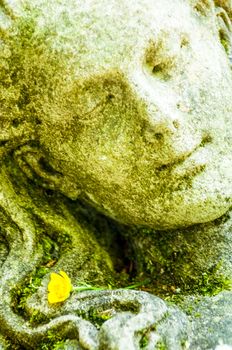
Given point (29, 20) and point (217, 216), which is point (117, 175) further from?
point (29, 20)

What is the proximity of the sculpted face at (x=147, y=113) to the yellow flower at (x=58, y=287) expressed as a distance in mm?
298

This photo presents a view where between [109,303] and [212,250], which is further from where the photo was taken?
[212,250]

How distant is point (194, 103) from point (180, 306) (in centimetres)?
62

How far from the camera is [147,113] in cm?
138

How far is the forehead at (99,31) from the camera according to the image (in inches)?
52.2

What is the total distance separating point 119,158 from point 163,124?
6.7 inches

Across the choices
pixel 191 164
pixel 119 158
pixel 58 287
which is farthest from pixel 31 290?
pixel 191 164

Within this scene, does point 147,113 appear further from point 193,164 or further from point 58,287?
point 58,287

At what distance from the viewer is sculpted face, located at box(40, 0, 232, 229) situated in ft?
4.38

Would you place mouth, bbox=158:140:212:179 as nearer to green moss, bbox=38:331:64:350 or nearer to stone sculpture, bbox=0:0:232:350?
stone sculpture, bbox=0:0:232:350

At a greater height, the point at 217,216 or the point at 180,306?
the point at 217,216

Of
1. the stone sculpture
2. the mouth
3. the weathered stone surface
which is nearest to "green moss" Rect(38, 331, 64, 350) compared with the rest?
the stone sculpture

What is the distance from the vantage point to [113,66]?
1331 mm

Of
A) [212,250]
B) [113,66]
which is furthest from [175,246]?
[113,66]
